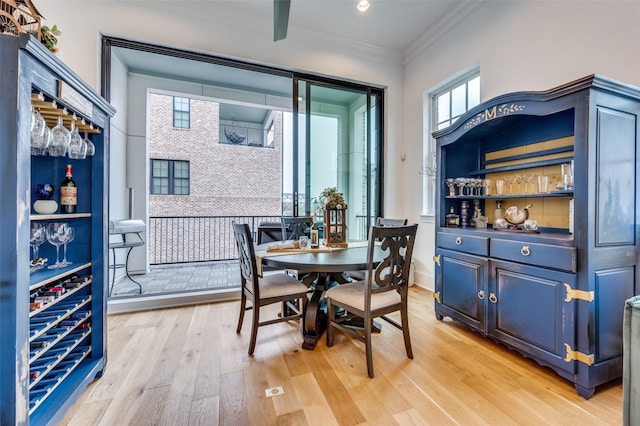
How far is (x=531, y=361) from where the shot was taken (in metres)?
1.96

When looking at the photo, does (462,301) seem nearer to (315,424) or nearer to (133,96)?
(315,424)

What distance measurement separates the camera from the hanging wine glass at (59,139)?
1.31m

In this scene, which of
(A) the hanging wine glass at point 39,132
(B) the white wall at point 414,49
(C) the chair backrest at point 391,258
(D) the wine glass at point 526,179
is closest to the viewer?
(A) the hanging wine glass at point 39,132

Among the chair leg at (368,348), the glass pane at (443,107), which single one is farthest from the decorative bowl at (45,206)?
the glass pane at (443,107)

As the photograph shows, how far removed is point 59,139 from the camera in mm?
1327

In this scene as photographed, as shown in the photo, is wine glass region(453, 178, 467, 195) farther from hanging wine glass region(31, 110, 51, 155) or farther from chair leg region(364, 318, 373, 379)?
hanging wine glass region(31, 110, 51, 155)

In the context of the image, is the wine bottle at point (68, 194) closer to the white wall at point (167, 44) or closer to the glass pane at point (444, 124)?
the white wall at point (167, 44)

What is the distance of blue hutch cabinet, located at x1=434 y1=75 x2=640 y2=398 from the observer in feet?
5.23

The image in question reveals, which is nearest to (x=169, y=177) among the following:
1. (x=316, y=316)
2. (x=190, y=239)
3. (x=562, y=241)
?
(x=190, y=239)

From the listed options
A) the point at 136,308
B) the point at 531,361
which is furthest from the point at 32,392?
the point at 531,361

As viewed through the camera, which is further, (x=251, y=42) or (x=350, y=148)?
(x=350, y=148)

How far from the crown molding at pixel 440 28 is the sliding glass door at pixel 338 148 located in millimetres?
668

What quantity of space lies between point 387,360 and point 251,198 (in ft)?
24.4

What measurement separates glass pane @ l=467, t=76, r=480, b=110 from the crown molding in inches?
27.1
